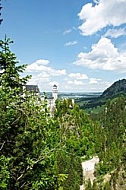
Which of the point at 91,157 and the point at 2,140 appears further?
the point at 91,157

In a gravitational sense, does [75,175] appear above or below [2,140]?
below

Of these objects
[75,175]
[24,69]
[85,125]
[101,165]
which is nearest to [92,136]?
[85,125]

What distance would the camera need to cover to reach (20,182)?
13656 millimetres

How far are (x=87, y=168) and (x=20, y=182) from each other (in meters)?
105

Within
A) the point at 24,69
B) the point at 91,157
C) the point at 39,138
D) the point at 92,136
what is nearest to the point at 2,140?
the point at 39,138

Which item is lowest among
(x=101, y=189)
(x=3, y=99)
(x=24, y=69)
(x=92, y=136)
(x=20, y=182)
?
(x=101, y=189)

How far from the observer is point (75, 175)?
325 feet

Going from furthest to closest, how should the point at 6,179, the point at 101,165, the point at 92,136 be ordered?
1. the point at 92,136
2. the point at 101,165
3. the point at 6,179

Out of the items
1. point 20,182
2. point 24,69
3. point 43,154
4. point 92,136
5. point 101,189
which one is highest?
point 24,69

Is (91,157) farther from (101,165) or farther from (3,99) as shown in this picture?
(3,99)

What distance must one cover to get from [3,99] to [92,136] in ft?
411

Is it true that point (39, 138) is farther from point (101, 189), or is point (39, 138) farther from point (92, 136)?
point (92, 136)

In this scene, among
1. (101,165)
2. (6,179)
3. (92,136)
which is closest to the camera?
(6,179)

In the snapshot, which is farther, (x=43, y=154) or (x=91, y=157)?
(x=91, y=157)
